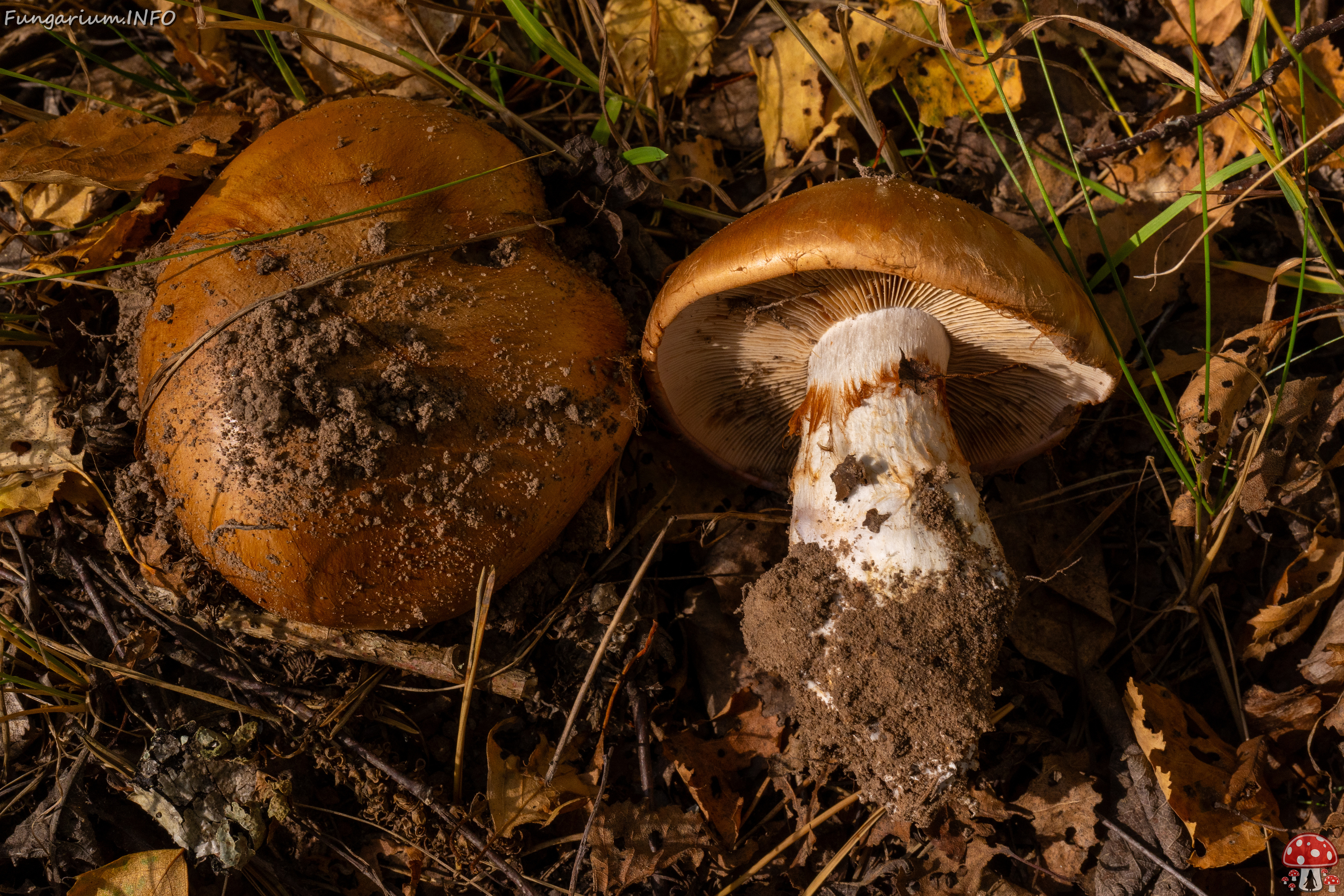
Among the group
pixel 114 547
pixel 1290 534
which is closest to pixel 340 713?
pixel 114 547

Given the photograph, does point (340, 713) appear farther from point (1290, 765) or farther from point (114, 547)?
point (1290, 765)

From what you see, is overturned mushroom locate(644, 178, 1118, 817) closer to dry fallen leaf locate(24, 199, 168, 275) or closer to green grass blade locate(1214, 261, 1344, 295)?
green grass blade locate(1214, 261, 1344, 295)

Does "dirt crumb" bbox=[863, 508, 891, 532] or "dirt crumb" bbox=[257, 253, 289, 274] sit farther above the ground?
"dirt crumb" bbox=[257, 253, 289, 274]

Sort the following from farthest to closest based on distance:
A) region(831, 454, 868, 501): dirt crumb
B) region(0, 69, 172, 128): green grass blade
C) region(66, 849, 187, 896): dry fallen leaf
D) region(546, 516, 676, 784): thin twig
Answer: region(0, 69, 172, 128): green grass blade, region(546, 516, 676, 784): thin twig, region(66, 849, 187, 896): dry fallen leaf, region(831, 454, 868, 501): dirt crumb

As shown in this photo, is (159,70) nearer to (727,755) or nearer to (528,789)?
(528,789)

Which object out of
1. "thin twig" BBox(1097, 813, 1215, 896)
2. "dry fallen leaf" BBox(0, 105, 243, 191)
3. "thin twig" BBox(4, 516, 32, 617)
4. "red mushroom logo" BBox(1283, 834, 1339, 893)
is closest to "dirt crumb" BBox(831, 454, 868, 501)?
"thin twig" BBox(1097, 813, 1215, 896)

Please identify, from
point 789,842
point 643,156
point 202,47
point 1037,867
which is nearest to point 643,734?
point 789,842
